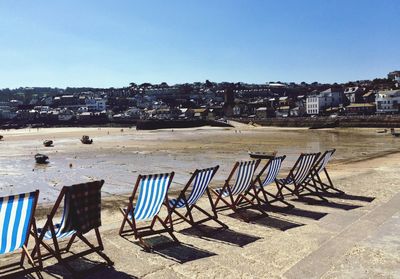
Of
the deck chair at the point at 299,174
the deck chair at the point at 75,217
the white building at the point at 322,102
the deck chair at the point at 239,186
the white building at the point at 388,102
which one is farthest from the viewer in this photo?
the white building at the point at 322,102

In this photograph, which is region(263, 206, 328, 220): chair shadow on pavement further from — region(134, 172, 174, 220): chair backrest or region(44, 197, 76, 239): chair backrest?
region(44, 197, 76, 239): chair backrest

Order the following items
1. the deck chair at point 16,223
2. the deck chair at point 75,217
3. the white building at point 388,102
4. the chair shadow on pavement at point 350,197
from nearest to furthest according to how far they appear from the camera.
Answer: the deck chair at point 16,223
the deck chair at point 75,217
the chair shadow on pavement at point 350,197
the white building at point 388,102

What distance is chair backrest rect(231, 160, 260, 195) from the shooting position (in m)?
7.02

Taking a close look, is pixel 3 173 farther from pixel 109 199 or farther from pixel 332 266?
pixel 332 266

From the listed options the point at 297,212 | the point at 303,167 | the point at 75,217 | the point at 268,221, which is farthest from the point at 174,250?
the point at 303,167

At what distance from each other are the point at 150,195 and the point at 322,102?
12128 centimetres

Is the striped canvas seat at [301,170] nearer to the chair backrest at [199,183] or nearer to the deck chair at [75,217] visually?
the chair backrest at [199,183]

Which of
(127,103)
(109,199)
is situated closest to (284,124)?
(109,199)

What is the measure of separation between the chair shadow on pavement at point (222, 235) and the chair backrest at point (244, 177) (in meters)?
1.01

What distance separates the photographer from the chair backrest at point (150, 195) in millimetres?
5676

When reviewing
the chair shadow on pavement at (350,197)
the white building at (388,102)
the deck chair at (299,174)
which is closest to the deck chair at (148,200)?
the deck chair at (299,174)

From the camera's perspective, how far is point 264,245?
17.8 feet

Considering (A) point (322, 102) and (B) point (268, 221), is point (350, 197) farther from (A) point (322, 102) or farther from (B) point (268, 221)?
(A) point (322, 102)

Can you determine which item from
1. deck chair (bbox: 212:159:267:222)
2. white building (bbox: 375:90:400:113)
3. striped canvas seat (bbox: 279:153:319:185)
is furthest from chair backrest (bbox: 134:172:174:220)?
white building (bbox: 375:90:400:113)
